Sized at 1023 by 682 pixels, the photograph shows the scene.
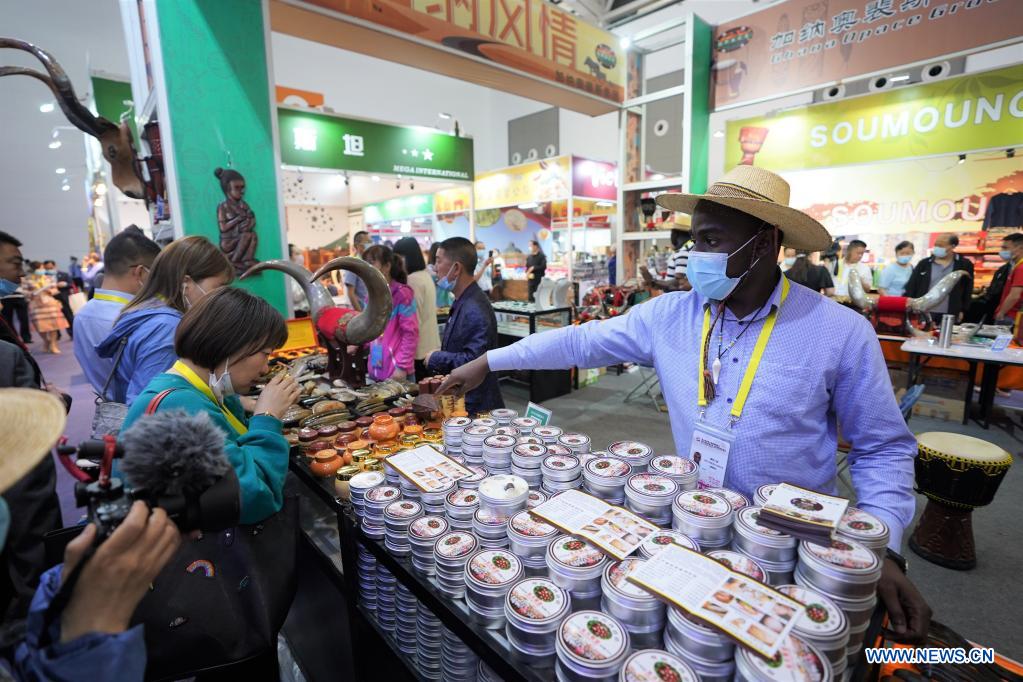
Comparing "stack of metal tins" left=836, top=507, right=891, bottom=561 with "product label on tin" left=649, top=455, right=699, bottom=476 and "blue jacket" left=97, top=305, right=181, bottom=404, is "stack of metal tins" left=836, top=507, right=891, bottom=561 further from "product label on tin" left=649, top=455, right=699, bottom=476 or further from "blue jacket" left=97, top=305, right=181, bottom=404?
"blue jacket" left=97, top=305, right=181, bottom=404

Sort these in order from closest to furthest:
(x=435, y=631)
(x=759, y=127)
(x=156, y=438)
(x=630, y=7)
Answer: (x=156, y=438) < (x=435, y=631) < (x=759, y=127) < (x=630, y=7)

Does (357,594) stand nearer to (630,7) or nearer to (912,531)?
(912,531)

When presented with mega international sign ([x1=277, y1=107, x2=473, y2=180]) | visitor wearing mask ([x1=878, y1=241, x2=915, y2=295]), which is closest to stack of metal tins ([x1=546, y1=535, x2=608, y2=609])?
mega international sign ([x1=277, y1=107, x2=473, y2=180])

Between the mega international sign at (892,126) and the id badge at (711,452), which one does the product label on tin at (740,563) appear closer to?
the id badge at (711,452)

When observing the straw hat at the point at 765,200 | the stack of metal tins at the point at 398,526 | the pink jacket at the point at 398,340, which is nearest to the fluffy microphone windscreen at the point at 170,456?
the stack of metal tins at the point at 398,526

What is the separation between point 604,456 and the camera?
1.39 m

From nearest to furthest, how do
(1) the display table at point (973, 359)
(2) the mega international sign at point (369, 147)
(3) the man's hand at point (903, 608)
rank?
(3) the man's hand at point (903, 608)
(1) the display table at point (973, 359)
(2) the mega international sign at point (369, 147)

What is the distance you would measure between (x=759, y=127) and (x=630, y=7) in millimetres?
4351

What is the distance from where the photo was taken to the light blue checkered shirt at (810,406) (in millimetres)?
1305

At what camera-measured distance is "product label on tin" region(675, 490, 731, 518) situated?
42.4 inches

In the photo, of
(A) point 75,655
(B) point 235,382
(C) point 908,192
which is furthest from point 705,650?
(C) point 908,192

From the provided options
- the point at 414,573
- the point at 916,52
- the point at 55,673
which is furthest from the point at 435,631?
the point at 916,52

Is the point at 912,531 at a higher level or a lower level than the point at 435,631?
lower

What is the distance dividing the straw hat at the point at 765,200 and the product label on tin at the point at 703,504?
0.84 m
